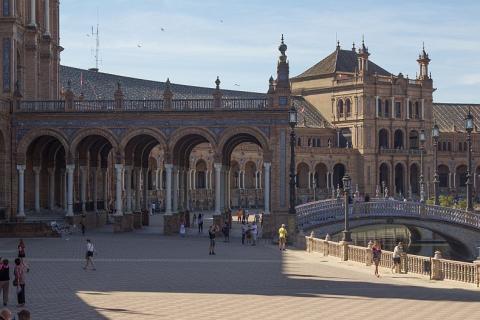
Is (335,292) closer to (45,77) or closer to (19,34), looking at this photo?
(19,34)

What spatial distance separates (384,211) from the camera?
58.1m

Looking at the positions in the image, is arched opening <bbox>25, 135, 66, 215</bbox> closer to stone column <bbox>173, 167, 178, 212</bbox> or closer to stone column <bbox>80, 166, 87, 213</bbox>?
stone column <bbox>80, 166, 87, 213</bbox>

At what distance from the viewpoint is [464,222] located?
57.8 m

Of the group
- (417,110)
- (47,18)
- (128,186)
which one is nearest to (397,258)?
(128,186)

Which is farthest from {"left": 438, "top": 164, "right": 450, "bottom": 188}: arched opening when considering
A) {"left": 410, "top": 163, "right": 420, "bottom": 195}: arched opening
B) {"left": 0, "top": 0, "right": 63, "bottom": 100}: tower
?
{"left": 0, "top": 0, "right": 63, "bottom": 100}: tower

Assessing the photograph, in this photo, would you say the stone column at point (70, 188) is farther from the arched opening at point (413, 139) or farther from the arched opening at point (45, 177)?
the arched opening at point (413, 139)

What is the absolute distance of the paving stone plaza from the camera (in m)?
24.6

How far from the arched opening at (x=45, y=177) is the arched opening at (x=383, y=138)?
56.8 metres

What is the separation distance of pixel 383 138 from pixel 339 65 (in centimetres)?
1372

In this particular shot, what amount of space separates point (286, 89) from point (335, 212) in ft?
27.3

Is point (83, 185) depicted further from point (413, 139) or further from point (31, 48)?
point (413, 139)

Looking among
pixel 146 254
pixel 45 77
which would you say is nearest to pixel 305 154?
pixel 45 77

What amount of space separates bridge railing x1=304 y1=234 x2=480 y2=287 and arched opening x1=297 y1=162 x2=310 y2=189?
64.8m

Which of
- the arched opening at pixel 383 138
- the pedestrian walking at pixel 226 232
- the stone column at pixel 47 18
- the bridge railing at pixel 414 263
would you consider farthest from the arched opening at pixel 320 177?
the bridge railing at pixel 414 263
